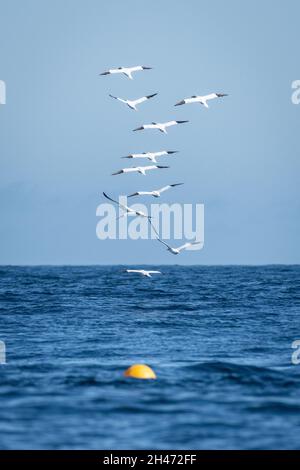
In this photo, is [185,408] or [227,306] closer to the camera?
[185,408]

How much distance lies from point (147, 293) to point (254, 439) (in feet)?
258

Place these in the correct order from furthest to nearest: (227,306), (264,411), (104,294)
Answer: (104,294) → (227,306) → (264,411)

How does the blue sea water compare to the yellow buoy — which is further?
the yellow buoy

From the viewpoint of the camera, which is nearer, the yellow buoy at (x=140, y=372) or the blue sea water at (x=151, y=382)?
the blue sea water at (x=151, y=382)

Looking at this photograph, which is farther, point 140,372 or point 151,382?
point 140,372

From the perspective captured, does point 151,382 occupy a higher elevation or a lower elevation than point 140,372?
lower

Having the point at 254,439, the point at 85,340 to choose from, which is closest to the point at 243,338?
the point at 85,340

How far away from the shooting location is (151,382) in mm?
40406

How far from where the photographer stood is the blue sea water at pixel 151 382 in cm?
3177

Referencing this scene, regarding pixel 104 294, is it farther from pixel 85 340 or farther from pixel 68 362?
pixel 68 362

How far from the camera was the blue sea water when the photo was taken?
31.8m

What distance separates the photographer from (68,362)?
4641 centimetres
